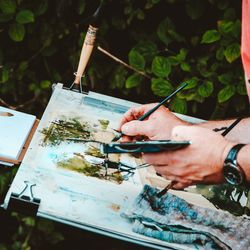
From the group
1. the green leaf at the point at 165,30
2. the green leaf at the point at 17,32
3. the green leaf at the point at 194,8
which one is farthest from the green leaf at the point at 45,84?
the green leaf at the point at 194,8

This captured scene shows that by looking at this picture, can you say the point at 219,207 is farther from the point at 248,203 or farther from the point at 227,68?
the point at 227,68

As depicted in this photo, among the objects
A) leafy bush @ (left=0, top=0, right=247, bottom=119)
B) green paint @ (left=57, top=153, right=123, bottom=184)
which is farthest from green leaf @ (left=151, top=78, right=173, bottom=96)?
green paint @ (left=57, top=153, right=123, bottom=184)

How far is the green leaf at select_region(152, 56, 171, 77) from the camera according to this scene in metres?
2.17

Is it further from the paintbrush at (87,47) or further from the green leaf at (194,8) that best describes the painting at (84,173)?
the green leaf at (194,8)

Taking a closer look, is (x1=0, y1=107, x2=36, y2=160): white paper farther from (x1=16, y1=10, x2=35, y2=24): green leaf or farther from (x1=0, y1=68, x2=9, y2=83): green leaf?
(x1=0, y1=68, x2=9, y2=83): green leaf

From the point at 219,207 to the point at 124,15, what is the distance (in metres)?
1.15

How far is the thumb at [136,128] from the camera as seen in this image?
149 centimetres

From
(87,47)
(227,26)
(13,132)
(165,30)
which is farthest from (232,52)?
(13,132)

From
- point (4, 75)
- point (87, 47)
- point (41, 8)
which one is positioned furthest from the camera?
point (4, 75)

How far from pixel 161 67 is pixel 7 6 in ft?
2.17

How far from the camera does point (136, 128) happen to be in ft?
4.88

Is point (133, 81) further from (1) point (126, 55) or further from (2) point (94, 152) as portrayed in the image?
(2) point (94, 152)

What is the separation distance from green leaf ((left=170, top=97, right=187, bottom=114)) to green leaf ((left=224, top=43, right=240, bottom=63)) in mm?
258

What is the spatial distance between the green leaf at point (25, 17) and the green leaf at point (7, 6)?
0.03m
